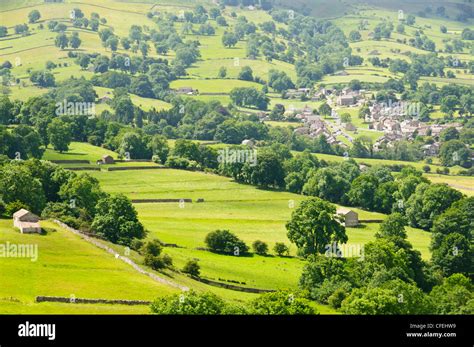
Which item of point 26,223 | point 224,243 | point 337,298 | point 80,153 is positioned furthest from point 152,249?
point 80,153

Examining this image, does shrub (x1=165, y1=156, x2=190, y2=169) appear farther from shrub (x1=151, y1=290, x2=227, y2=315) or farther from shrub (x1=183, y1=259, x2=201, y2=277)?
shrub (x1=151, y1=290, x2=227, y2=315)

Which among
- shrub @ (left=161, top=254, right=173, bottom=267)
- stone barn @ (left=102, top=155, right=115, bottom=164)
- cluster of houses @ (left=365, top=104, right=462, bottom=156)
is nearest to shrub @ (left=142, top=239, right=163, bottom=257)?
shrub @ (left=161, top=254, right=173, bottom=267)

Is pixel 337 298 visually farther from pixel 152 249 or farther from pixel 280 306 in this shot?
pixel 280 306

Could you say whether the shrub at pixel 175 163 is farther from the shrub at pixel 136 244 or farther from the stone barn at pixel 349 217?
the shrub at pixel 136 244

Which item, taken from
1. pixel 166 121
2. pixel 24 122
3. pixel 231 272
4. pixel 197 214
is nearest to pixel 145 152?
pixel 24 122

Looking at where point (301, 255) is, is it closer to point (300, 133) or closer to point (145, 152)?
Result: point (145, 152)

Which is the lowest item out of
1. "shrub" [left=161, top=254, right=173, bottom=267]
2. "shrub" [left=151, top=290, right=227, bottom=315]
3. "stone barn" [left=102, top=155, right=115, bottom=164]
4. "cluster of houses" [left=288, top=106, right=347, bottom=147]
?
"shrub" [left=161, top=254, right=173, bottom=267]

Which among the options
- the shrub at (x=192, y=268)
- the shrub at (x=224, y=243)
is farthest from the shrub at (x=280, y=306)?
the shrub at (x=224, y=243)
